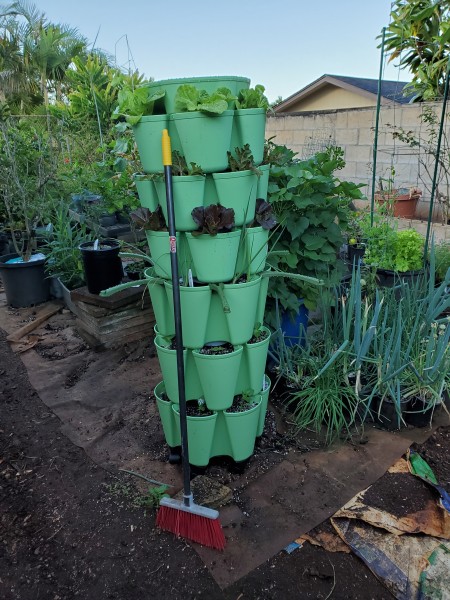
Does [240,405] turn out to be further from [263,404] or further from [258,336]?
[258,336]

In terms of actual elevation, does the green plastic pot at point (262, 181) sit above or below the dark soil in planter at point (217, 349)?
above

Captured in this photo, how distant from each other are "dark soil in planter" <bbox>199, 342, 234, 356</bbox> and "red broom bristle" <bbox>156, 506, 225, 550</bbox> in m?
0.56

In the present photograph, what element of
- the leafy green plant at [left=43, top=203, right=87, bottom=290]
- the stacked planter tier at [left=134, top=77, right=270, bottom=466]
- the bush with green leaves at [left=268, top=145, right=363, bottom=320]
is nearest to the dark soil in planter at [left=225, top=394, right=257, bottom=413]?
the stacked planter tier at [left=134, top=77, right=270, bottom=466]

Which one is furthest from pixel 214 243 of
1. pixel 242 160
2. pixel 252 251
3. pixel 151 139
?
pixel 151 139

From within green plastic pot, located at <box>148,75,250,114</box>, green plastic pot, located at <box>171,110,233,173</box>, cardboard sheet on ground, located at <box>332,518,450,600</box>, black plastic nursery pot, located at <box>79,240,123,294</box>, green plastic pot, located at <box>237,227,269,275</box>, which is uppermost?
green plastic pot, located at <box>148,75,250,114</box>

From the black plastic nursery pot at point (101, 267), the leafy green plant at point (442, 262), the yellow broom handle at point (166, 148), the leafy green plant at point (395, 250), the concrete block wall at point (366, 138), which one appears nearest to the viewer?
the yellow broom handle at point (166, 148)

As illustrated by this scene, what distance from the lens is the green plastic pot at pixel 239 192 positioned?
133cm

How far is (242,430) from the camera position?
1.62 m

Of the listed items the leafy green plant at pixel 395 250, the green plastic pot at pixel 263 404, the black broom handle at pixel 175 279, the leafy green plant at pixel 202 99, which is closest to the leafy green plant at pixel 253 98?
the leafy green plant at pixel 202 99

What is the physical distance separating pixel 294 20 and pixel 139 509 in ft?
13.3

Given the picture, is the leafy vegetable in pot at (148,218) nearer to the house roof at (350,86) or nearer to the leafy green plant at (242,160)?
the leafy green plant at (242,160)

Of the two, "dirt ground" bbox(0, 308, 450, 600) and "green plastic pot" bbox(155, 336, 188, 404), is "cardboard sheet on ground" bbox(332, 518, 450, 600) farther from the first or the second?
"green plastic pot" bbox(155, 336, 188, 404)

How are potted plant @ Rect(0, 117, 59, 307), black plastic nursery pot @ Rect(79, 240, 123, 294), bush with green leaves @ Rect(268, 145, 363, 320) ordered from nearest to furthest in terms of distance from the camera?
bush with green leaves @ Rect(268, 145, 363, 320) → black plastic nursery pot @ Rect(79, 240, 123, 294) → potted plant @ Rect(0, 117, 59, 307)

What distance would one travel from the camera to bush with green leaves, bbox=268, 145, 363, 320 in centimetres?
205
